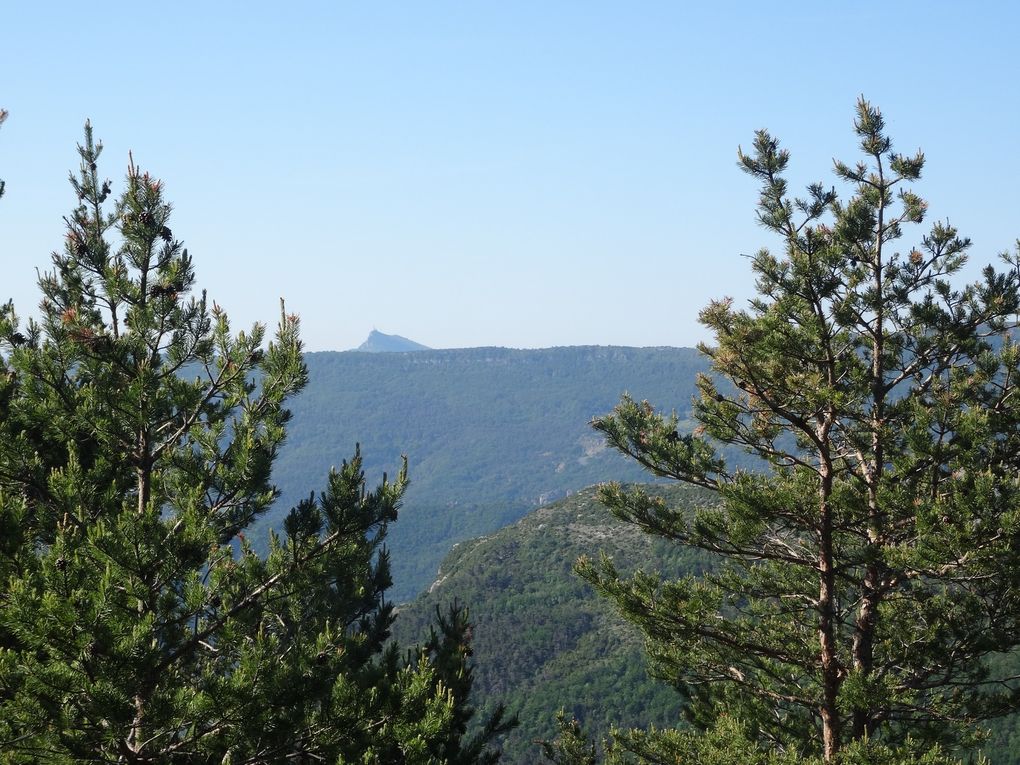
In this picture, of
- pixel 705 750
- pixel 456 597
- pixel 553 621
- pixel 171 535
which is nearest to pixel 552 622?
pixel 553 621

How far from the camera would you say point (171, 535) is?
21.4 feet

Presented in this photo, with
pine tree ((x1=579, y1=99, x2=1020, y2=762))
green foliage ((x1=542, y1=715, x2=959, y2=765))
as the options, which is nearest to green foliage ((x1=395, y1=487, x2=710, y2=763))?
green foliage ((x1=542, y1=715, x2=959, y2=765))

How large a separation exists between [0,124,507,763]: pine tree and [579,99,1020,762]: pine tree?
4793 mm

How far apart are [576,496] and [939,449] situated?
5010 inches

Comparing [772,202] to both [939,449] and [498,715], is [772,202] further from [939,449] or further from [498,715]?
[498,715]

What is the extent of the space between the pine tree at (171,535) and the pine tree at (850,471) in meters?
4.79

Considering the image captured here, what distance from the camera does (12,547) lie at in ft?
20.9

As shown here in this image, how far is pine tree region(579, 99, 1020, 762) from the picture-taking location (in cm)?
1002

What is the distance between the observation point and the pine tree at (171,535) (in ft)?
20.3

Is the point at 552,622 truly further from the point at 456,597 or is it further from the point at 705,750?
the point at 456,597

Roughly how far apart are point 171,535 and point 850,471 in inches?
326

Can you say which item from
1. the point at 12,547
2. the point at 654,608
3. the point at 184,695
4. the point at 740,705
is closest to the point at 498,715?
the point at 654,608

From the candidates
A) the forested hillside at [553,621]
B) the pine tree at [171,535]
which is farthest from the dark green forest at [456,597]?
the forested hillside at [553,621]

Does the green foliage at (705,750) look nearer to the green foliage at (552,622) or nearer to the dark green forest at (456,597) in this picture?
the dark green forest at (456,597)
